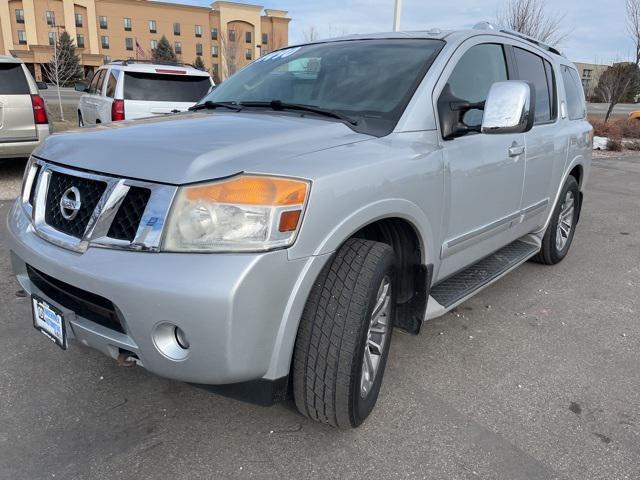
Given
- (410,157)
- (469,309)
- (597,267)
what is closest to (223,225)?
(410,157)

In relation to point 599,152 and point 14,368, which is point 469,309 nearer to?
point 14,368

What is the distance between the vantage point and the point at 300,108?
2.77m

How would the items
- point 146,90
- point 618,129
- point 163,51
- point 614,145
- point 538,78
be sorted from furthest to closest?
point 163,51
point 618,129
point 614,145
point 146,90
point 538,78

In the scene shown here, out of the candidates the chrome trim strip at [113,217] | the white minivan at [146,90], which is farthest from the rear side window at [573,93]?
the white minivan at [146,90]

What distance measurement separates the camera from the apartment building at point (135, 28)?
66.9 metres

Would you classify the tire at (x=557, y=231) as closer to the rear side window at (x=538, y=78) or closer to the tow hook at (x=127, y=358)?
the rear side window at (x=538, y=78)

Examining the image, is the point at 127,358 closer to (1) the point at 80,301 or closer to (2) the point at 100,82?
(1) the point at 80,301

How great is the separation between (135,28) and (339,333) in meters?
84.2

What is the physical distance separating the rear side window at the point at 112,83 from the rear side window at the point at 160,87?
0.21 m

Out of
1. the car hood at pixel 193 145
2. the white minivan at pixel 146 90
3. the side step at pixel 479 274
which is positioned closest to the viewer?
the car hood at pixel 193 145

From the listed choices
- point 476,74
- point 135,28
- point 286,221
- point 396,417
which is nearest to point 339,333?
point 286,221

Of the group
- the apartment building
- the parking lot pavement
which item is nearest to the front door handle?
the parking lot pavement

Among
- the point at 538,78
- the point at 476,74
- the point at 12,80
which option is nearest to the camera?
the point at 476,74

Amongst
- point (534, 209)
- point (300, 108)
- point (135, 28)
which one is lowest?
point (534, 209)
